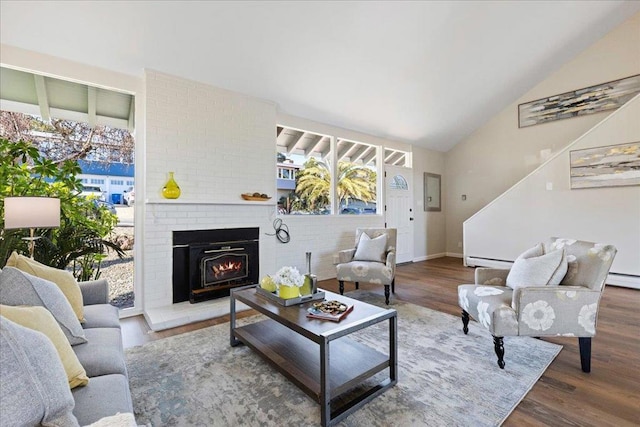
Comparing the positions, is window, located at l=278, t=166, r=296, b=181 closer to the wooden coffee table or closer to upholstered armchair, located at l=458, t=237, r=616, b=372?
the wooden coffee table

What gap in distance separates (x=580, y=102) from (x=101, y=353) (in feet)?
24.4

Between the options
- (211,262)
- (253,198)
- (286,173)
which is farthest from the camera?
(286,173)

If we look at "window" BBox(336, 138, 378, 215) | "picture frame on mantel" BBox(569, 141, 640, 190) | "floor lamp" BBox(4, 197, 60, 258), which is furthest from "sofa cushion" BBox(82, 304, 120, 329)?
"picture frame on mantel" BBox(569, 141, 640, 190)

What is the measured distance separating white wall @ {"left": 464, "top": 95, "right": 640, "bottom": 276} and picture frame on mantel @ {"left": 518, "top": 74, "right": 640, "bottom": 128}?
89cm

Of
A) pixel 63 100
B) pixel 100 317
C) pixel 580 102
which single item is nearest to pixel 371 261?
pixel 100 317

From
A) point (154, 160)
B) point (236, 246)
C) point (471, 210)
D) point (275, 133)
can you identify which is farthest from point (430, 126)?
point (154, 160)

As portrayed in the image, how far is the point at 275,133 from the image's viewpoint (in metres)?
4.25

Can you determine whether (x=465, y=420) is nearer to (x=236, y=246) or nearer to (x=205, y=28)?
(x=236, y=246)

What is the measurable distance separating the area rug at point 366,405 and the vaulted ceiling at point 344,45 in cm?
289

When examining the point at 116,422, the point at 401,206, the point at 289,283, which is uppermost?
the point at 401,206

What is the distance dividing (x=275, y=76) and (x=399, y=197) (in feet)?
11.6

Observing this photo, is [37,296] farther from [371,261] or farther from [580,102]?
A: [580,102]

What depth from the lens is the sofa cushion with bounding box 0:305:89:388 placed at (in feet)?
3.58

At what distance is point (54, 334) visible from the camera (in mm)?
1167
